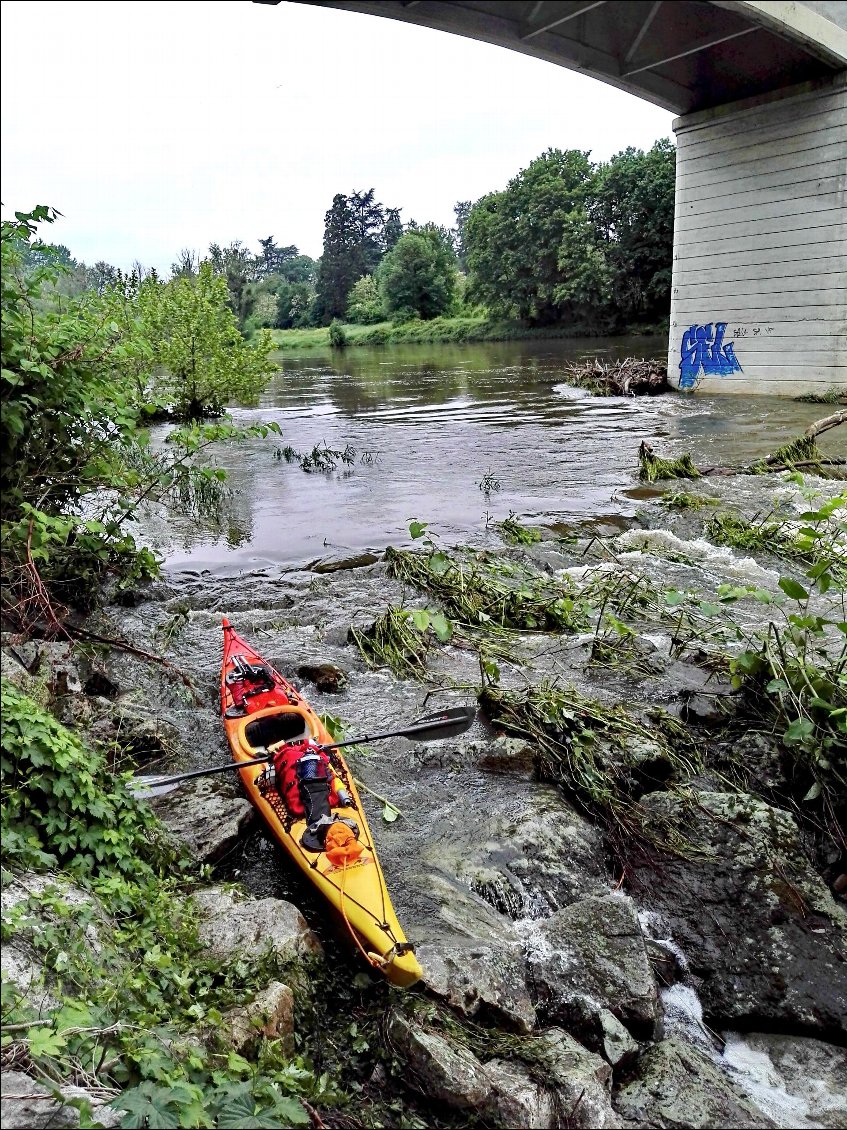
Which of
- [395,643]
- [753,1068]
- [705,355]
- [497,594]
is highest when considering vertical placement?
[705,355]

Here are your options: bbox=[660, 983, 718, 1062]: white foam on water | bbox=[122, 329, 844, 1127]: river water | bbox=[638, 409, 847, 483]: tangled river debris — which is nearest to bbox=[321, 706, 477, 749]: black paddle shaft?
bbox=[122, 329, 844, 1127]: river water

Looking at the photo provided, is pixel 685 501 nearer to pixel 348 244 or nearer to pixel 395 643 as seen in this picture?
pixel 395 643

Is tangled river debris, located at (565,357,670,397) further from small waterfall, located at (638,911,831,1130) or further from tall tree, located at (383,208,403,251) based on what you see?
tall tree, located at (383,208,403,251)

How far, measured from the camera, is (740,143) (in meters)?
19.7

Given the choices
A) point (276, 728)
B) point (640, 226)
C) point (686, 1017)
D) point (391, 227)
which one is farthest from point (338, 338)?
point (686, 1017)

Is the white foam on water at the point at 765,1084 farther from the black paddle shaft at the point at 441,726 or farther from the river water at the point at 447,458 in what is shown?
the river water at the point at 447,458

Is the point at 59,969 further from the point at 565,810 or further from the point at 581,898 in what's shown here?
the point at 565,810

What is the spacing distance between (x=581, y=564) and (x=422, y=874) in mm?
5213

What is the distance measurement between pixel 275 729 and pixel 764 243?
62.3 ft

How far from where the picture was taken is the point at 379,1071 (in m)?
3.04

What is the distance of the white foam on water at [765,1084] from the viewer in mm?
3248

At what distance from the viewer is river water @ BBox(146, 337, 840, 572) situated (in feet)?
34.7

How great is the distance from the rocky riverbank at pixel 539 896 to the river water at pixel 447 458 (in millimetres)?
3665

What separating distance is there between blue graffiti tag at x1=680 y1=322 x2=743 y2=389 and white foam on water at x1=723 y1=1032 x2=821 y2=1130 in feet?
66.2
